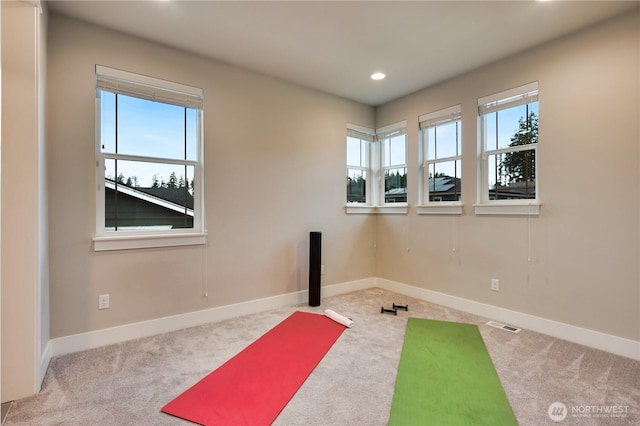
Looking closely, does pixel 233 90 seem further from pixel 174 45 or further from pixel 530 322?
pixel 530 322

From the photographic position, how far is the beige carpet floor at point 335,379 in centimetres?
171

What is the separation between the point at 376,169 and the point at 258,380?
3.39 meters

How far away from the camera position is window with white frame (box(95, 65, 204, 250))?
8.81ft

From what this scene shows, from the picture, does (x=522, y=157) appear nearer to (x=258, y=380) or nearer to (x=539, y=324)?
(x=539, y=324)

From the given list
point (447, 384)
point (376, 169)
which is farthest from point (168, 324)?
point (376, 169)

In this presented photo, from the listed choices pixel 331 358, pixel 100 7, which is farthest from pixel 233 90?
pixel 331 358

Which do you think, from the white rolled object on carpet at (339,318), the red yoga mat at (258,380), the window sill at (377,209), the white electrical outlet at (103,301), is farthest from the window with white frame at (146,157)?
the window sill at (377,209)

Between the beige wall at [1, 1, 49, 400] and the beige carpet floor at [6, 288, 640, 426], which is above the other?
the beige wall at [1, 1, 49, 400]

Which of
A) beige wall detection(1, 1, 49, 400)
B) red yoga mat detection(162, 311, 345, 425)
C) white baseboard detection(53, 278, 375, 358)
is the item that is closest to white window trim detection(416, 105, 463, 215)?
white baseboard detection(53, 278, 375, 358)

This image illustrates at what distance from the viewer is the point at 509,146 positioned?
126 inches

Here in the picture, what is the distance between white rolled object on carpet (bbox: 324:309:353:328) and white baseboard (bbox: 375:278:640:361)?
129 centimetres

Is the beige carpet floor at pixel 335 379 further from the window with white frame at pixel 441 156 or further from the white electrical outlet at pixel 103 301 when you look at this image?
the window with white frame at pixel 441 156

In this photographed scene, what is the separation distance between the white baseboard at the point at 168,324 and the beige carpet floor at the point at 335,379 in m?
0.09

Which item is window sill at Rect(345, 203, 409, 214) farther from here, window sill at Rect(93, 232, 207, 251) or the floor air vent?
window sill at Rect(93, 232, 207, 251)
